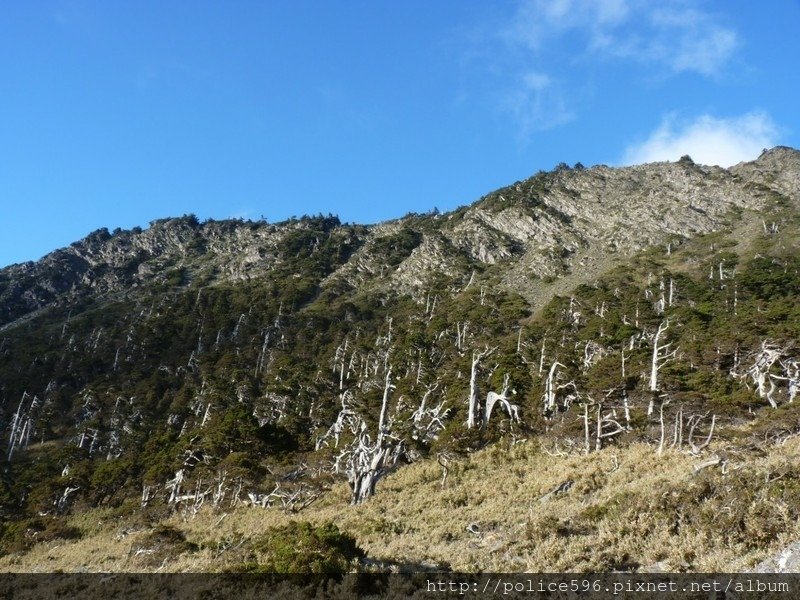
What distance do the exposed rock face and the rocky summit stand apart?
934 millimetres

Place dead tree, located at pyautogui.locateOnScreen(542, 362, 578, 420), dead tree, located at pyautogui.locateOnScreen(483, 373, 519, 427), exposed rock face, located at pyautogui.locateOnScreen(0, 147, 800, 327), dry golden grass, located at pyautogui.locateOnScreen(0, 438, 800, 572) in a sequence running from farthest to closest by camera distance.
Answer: exposed rock face, located at pyautogui.locateOnScreen(0, 147, 800, 327), dead tree, located at pyautogui.locateOnScreen(542, 362, 578, 420), dead tree, located at pyautogui.locateOnScreen(483, 373, 519, 427), dry golden grass, located at pyautogui.locateOnScreen(0, 438, 800, 572)

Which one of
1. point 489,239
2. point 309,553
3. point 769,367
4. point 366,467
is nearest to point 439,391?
point 366,467

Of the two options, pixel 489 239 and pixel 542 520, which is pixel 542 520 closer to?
pixel 542 520

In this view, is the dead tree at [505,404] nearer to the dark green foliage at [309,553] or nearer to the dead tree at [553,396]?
the dead tree at [553,396]

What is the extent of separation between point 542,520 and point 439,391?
112ft

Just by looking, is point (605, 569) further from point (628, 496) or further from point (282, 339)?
point (282, 339)

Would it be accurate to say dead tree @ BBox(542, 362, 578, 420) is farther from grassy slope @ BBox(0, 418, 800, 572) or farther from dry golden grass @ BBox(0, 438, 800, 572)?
dry golden grass @ BBox(0, 438, 800, 572)

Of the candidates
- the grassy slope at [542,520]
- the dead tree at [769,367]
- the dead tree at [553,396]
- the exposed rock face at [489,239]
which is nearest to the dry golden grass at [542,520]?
the grassy slope at [542,520]

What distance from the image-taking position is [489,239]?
126875 mm

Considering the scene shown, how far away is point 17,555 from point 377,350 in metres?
50.9

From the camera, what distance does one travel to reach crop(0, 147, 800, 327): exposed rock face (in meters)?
114

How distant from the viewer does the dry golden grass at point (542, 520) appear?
35.4 feet

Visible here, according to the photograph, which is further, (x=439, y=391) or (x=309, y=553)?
(x=439, y=391)

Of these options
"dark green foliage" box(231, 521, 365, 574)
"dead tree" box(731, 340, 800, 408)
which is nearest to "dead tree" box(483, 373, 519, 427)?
"dead tree" box(731, 340, 800, 408)
